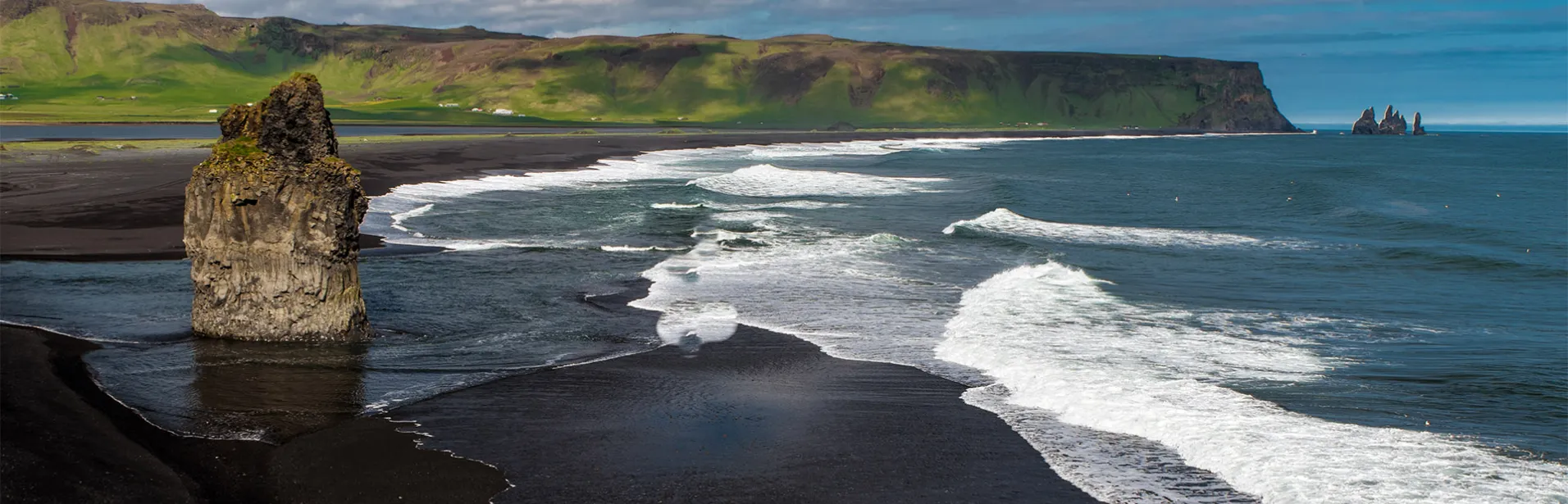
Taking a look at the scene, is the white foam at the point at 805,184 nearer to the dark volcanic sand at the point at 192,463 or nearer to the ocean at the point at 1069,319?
the ocean at the point at 1069,319

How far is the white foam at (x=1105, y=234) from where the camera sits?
3419cm

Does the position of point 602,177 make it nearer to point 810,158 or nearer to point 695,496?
point 810,158

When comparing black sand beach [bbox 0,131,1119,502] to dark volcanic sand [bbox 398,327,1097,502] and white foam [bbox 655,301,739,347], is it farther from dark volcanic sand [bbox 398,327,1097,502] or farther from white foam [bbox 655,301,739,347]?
white foam [bbox 655,301,739,347]

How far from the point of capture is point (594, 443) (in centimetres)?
1194

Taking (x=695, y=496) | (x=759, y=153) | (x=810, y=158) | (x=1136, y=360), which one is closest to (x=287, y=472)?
(x=695, y=496)

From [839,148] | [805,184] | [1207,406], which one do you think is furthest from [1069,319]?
[839,148]

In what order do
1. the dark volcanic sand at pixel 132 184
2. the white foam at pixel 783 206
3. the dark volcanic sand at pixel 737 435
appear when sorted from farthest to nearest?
the white foam at pixel 783 206
the dark volcanic sand at pixel 132 184
the dark volcanic sand at pixel 737 435

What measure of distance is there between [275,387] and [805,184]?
45.3 meters

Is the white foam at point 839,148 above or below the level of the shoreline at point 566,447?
below

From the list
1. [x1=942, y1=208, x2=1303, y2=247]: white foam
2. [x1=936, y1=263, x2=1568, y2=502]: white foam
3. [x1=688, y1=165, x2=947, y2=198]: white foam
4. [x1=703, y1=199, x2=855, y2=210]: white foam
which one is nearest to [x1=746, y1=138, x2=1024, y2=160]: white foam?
[x1=688, y1=165, x2=947, y2=198]: white foam

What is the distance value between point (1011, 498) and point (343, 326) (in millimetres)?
10281

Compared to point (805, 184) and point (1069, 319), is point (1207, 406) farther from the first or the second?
point (805, 184)

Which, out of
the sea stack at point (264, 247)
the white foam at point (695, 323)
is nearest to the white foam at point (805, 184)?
the white foam at point (695, 323)

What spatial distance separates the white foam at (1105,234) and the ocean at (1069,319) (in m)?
0.25
